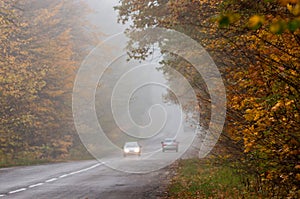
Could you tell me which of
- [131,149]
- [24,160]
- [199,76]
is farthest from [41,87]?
[199,76]

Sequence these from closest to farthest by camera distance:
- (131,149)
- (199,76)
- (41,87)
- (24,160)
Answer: (199,76) < (24,160) < (41,87) < (131,149)

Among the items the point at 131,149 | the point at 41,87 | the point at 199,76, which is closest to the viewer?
the point at 199,76

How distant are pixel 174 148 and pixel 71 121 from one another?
47.7 ft

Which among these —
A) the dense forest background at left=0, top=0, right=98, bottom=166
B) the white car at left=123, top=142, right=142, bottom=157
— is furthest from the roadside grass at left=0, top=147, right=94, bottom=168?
the white car at left=123, top=142, right=142, bottom=157

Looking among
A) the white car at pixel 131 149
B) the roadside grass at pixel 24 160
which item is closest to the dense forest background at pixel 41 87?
the roadside grass at pixel 24 160

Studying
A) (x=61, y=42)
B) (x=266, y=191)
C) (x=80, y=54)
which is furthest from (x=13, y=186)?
(x=80, y=54)

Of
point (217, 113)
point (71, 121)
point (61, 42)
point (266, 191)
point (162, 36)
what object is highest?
point (61, 42)

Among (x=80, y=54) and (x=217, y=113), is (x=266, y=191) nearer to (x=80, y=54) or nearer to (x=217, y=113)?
(x=217, y=113)

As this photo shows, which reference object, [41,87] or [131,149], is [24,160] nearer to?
[41,87]

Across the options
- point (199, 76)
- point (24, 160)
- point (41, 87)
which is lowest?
point (24, 160)

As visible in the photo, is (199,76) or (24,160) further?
(24,160)

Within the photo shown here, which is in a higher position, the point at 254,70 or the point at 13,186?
the point at 254,70

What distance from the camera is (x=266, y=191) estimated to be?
9.56 meters

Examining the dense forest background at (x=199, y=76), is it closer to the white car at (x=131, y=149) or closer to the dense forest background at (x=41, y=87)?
the dense forest background at (x=41, y=87)
